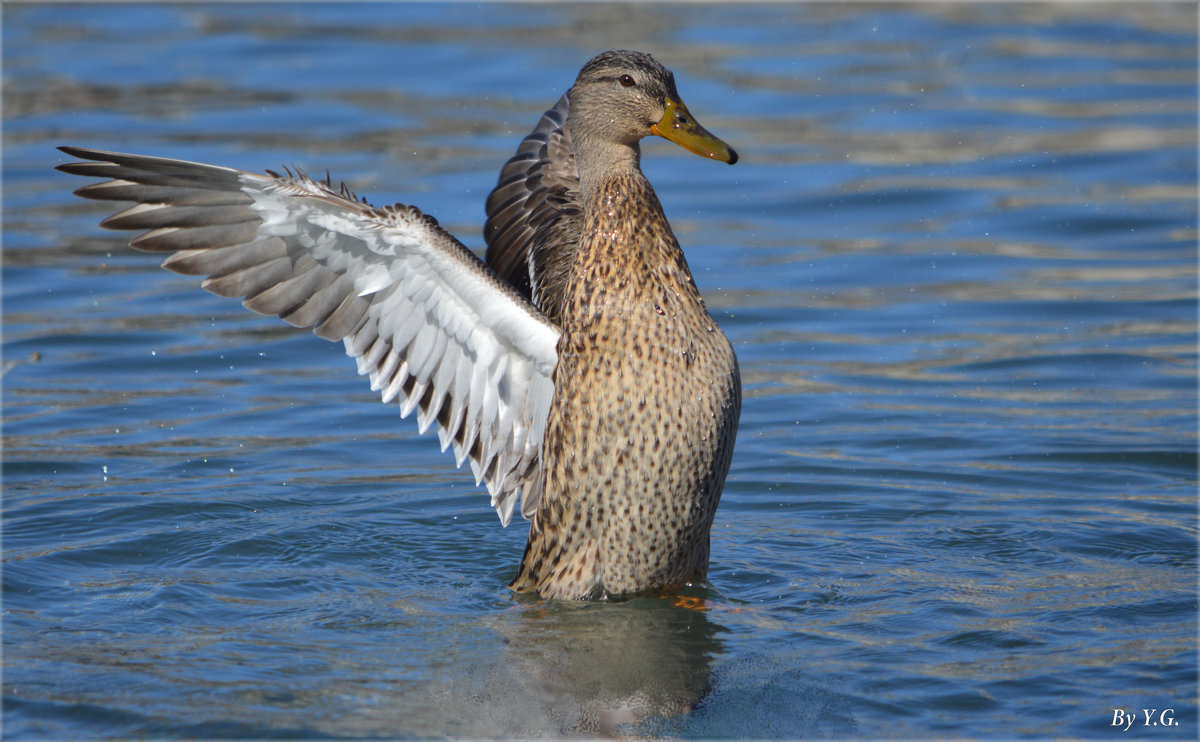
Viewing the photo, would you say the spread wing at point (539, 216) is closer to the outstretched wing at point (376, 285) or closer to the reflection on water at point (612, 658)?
the outstretched wing at point (376, 285)

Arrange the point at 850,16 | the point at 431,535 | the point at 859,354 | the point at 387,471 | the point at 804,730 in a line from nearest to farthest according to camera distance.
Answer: the point at 804,730 → the point at 431,535 → the point at 387,471 → the point at 859,354 → the point at 850,16

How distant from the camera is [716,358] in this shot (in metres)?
5.36

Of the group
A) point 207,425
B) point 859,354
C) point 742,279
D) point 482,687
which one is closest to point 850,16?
point 742,279

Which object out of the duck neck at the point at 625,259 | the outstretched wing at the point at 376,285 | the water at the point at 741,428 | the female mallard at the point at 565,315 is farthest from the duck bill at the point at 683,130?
the water at the point at 741,428

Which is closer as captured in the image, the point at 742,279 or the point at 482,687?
the point at 482,687

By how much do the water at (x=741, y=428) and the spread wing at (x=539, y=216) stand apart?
3.55 feet

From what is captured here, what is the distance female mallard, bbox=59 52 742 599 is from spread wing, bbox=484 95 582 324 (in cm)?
41

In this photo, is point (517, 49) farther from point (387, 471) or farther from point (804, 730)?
point (804, 730)

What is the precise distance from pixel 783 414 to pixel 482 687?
3.37m

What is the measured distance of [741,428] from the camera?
7684 mm

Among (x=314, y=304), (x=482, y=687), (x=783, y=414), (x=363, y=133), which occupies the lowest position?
(x=482, y=687)

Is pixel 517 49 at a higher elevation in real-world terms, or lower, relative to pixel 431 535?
higher

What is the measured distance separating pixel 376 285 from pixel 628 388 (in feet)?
3.28

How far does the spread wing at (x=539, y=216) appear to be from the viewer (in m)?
6.17
